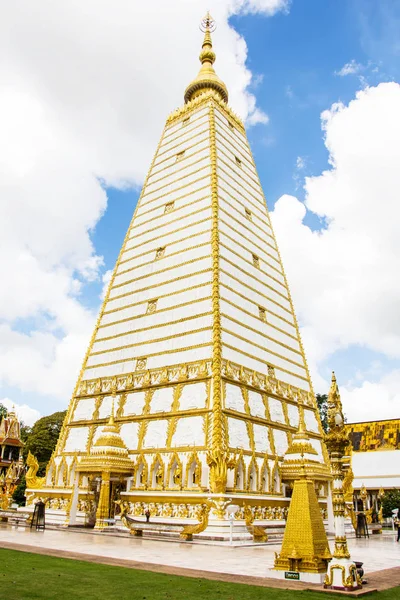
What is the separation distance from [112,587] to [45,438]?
38203 millimetres

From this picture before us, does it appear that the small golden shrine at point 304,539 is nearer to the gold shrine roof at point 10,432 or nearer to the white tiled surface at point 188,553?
the white tiled surface at point 188,553

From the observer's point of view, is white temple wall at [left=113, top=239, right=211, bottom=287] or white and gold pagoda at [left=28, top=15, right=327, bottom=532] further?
white temple wall at [left=113, top=239, right=211, bottom=287]

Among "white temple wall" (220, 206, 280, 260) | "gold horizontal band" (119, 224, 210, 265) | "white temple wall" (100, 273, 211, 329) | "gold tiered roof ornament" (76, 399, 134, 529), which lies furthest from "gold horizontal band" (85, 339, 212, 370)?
"white temple wall" (220, 206, 280, 260)

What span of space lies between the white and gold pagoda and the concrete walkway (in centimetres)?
367

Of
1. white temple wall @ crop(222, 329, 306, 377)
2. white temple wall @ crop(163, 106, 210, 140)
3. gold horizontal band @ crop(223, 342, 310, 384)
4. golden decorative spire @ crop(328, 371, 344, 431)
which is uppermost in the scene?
white temple wall @ crop(163, 106, 210, 140)

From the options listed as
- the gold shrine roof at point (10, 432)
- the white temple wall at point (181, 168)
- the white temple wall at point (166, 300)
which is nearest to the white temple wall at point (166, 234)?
the white temple wall at point (181, 168)

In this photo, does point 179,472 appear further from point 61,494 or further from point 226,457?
point 61,494

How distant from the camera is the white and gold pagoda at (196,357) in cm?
1897

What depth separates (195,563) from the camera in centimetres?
1005

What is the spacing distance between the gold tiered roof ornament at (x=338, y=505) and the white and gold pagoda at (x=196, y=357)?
345 inches

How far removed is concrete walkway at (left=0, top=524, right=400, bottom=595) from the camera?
8438mm

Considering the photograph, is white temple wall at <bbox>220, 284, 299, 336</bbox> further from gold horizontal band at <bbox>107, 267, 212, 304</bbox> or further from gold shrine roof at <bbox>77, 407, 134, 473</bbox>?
gold shrine roof at <bbox>77, 407, 134, 473</bbox>

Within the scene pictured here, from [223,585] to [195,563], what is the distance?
9.71 ft

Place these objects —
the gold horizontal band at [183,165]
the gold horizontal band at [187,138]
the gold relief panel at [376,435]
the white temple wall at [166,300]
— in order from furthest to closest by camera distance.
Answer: the gold relief panel at [376,435] < the gold horizontal band at [187,138] < the gold horizontal band at [183,165] < the white temple wall at [166,300]
